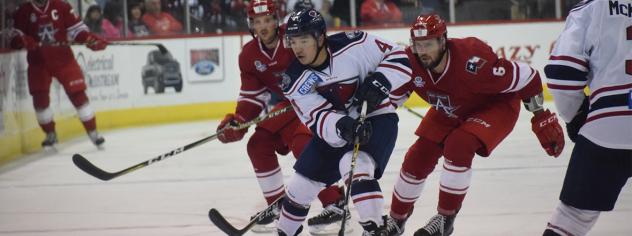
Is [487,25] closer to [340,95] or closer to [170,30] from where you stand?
[170,30]

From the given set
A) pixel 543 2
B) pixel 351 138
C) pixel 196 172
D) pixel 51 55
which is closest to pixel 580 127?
pixel 351 138

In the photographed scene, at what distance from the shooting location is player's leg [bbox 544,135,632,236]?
2764 mm

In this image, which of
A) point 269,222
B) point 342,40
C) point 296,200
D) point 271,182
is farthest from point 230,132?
point 342,40

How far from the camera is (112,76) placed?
32.0ft

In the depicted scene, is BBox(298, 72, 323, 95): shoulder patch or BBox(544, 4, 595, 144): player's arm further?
BBox(298, 72, 323, 95): shoulder patch

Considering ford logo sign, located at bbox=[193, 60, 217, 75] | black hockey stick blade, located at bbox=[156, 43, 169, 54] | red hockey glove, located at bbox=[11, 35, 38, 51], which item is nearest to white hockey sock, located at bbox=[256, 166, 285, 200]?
red hockey glove, located at bbox=[11, 35, 38, 51]

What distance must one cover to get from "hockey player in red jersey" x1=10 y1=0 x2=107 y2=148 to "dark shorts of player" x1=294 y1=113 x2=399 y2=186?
4787 millimetres

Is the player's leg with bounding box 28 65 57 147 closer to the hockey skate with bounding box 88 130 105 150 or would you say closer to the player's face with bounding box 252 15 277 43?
the hockey skate with bounding box 88 130 105 150

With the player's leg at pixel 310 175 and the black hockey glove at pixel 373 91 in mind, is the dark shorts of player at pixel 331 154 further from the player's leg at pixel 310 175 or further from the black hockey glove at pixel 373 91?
the black hockey glove at pixel 373 91

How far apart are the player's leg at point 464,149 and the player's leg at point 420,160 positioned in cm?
11

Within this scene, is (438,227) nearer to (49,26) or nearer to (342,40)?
(342,40)

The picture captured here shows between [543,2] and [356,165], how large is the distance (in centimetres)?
770

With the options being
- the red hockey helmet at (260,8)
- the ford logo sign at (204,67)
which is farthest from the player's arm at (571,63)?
the ford logo sign at (204,67)

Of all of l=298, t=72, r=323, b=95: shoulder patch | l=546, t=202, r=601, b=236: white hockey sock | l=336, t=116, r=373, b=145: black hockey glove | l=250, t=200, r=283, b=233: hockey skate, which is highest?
l=298, t=72, r=323, b=95: shoulder patch
